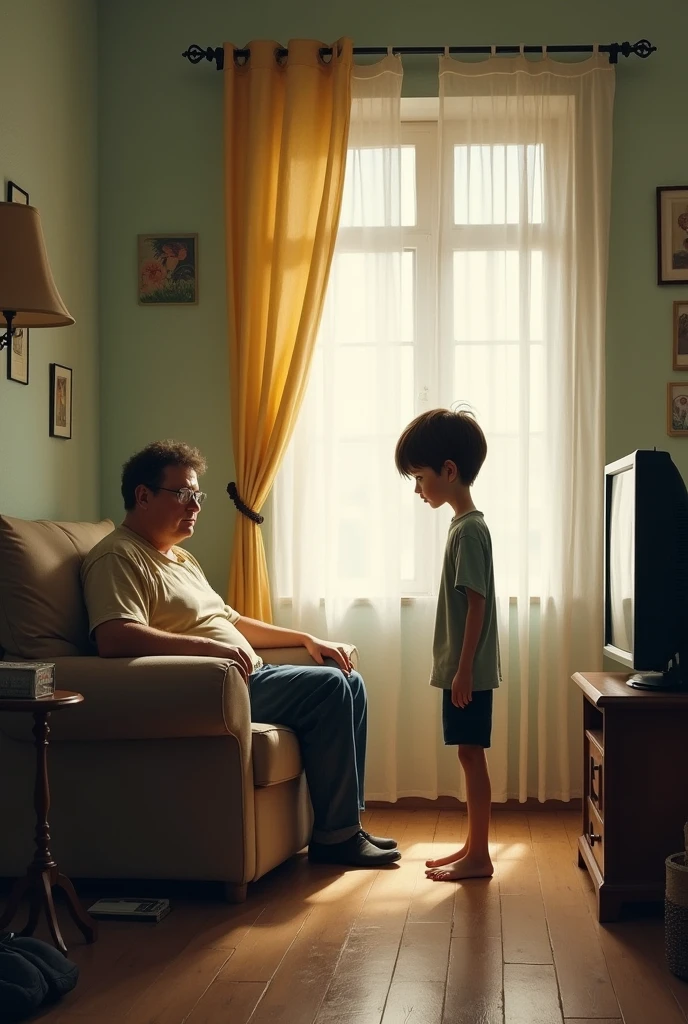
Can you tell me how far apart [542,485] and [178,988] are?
7.21ft

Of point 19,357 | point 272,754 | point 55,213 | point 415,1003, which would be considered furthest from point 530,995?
point 55,213

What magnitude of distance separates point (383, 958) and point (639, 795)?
720mm

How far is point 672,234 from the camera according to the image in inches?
152

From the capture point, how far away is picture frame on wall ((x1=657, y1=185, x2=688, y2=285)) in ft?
12.6

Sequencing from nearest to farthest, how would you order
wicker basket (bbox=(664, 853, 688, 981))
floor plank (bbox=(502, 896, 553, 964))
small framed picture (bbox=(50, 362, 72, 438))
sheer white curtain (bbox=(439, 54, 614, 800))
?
1. wicker basket (bbox=(664, 853, 688, 981))
2. floor plank (bbox=(502, 896, 553, 964))
3. small framed picture (bbox=(50, 362, 72, 438))
4. sheer white curtain (bbox=(439, 54, 614, 800))

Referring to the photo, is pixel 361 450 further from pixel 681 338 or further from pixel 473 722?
pixel 473 722

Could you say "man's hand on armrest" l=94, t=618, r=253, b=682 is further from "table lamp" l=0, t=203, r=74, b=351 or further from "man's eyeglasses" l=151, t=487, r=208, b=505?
"table lamp" l=0, t=203, r=74, b=351

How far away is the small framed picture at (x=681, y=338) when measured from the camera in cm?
386

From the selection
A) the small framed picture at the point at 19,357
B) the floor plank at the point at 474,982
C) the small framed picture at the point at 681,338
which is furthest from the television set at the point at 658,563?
the small framed picture at the point at 19,357

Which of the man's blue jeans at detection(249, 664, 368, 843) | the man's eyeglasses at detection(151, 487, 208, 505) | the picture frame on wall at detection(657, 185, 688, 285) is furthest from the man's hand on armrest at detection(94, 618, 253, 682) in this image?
the picture frame on wall at detection(657, 185, 688, 285)

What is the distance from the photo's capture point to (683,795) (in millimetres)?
2590

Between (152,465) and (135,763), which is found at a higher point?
(152,465)

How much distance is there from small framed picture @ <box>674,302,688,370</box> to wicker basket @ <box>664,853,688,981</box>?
201cm

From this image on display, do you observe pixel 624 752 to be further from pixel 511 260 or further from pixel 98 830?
pixel 511 260
